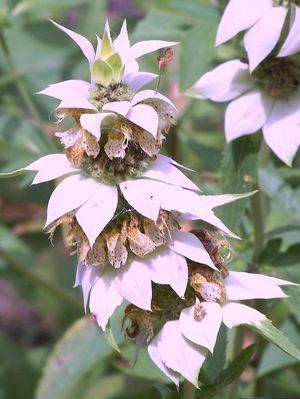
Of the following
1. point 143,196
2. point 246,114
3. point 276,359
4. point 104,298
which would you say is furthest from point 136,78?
point 276,359

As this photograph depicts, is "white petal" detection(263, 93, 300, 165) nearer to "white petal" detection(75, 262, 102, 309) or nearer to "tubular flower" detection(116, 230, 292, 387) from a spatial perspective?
"tubular flower" detection(116, 230, 292, 387)

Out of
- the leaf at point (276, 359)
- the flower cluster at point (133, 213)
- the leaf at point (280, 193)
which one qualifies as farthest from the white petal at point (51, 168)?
the leaf at point (276, 359)

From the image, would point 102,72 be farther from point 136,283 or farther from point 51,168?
point 136,283

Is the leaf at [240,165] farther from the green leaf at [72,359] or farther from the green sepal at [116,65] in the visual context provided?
the green leaf at [72,359]

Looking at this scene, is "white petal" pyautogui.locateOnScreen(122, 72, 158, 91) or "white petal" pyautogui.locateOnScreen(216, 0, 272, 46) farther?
"white petal" pyautogui.locateOnScreen(216, 0, 272, 46)

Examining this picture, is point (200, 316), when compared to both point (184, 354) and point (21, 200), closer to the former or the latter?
point (184, 354)

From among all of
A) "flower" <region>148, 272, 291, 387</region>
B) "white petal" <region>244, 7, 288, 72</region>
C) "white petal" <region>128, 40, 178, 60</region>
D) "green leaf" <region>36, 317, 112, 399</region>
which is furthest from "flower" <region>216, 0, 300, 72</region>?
"green leaf" <region>36, 317, 112, 399</region>
